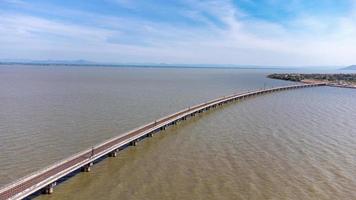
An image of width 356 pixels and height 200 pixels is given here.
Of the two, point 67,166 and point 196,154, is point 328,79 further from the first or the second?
point 67,166

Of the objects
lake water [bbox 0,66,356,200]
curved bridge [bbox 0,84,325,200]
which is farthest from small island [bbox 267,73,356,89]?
curved bridge [bbox 0,84,325,200]

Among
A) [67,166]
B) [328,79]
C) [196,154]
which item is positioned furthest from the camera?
[328,79]

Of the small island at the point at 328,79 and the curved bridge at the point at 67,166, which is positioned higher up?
the small island at the point at 328,79

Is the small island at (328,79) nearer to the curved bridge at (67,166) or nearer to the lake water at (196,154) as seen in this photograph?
Answer: the lake water at (196,154)

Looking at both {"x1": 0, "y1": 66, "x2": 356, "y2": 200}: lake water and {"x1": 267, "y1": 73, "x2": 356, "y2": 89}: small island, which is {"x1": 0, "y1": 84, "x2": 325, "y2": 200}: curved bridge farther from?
{"x1": 267, "y1": 73, "x2": 356, "y2": 89}: small island

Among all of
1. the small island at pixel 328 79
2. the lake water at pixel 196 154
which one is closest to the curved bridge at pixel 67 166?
the lake water at pixel 196 154

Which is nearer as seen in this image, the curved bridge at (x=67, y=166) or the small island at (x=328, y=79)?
the curved bridge at (x=67, y=166)

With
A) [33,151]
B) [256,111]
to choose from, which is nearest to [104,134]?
[33,151]

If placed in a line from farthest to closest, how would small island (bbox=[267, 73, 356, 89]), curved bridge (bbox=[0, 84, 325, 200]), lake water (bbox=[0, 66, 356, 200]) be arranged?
small island (bbox=[267, 73, 356, 89])
lake water (bbox=[0, 66, 356, 200])
curved bridge (bbox=[0, 84, 325, 200])

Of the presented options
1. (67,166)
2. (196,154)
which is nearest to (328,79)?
(196,154)

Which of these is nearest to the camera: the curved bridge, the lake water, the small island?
the curved bridge

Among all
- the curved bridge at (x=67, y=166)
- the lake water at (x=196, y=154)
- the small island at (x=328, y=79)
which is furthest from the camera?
the small island at (x=328, y=79)

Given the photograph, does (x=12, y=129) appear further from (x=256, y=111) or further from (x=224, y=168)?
(x=256, y=111)
